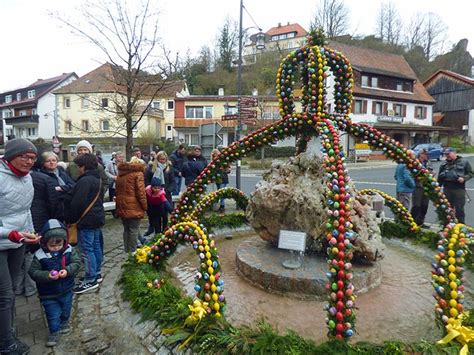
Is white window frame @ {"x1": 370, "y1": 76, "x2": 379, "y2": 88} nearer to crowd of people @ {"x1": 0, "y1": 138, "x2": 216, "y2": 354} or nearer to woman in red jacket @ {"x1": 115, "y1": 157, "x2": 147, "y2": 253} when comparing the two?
crowd of people @ {"x1": 0, "y1": 138, "x2": 216, "y2": 354}

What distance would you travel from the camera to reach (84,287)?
179 inches

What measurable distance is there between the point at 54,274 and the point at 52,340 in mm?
668

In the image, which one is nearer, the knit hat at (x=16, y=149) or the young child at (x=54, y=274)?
the knit hat at (x=16, y=149)

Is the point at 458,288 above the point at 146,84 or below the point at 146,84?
below

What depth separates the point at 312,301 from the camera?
4164 millimetres

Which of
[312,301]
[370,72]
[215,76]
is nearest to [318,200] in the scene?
[312,301]

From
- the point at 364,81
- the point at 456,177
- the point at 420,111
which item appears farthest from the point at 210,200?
the point at 420,111

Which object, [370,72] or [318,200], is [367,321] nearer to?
[318,200]

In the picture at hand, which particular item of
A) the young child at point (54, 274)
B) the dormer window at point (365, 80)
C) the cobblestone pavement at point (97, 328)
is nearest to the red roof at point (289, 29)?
the dormer window at point (365, 80)

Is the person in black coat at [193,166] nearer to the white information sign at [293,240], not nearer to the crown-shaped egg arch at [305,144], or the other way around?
the crown-shaped egg arch at [305,144]

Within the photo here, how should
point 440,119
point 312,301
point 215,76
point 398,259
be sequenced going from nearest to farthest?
point 312,301
point 398,259
point 440,119
point 215,76

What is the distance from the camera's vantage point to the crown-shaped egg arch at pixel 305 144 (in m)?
3.45

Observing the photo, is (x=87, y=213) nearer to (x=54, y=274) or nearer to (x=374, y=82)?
(x=54, y=274)

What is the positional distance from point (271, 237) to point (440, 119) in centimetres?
4704
